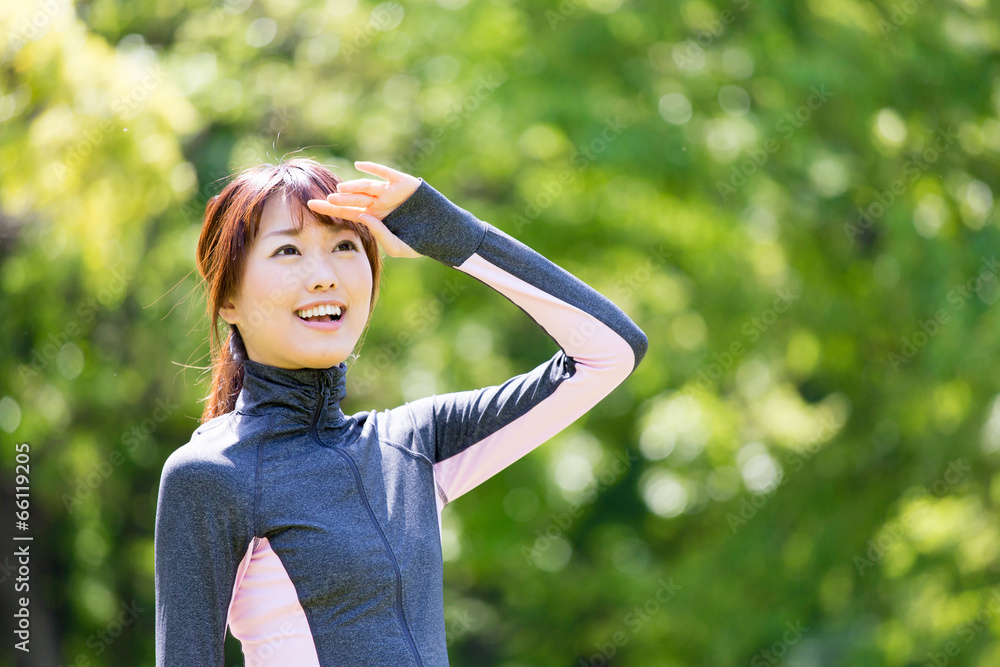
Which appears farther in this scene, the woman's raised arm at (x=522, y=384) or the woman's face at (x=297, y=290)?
the woman's raised arm at (x=522, y=384)

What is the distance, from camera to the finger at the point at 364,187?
4.96ft

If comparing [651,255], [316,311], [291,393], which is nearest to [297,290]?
[316,311]

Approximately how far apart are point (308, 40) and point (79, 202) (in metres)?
2.49

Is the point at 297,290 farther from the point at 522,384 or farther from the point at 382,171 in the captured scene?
the point at 522,384

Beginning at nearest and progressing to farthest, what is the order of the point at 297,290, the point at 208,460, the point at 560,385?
the point at 208,460 → the point at 297,290 → the point at 560,385

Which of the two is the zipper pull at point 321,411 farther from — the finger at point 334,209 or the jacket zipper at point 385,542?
the finger at point 334,209

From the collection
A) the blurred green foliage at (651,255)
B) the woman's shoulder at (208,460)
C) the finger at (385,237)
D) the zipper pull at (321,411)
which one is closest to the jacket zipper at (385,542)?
the zipper pull at (321,411)

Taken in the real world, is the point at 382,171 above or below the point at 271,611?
above

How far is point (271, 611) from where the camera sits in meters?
1.43

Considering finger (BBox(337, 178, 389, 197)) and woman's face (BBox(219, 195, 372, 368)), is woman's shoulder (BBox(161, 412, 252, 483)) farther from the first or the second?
finger (BBox(337, 178, 389, 197))

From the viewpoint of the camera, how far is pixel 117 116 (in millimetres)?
4371

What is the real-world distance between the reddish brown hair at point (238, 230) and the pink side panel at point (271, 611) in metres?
0.31

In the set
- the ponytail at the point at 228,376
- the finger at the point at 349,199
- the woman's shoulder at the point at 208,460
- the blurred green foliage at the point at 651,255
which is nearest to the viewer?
the woman's shoulder at the point at 208,460

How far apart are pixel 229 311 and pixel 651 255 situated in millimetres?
4932
